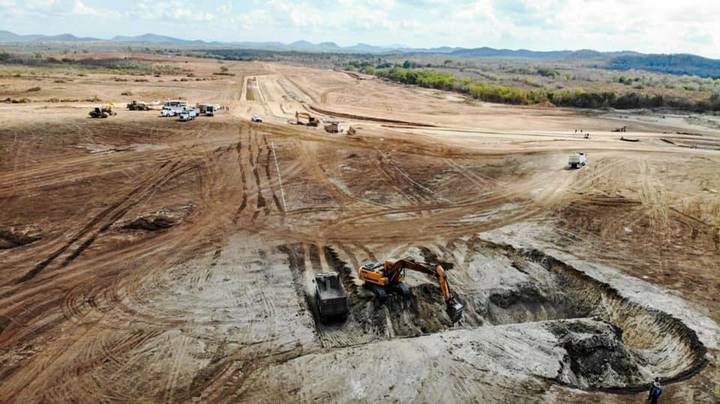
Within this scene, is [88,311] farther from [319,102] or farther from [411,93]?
[411,93]

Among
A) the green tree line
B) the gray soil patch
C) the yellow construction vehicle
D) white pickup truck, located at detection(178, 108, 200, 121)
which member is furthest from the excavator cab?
the green tree line

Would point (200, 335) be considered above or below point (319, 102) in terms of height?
below

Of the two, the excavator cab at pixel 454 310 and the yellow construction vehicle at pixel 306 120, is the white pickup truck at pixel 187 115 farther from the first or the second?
the excavator cab at pixel 454 310

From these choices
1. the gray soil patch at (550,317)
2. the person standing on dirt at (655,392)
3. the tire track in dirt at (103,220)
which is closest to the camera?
the person standing on dirt at (655,392)

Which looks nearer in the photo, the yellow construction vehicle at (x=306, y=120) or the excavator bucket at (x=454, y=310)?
the excavator bucket at (x=454, y=310)

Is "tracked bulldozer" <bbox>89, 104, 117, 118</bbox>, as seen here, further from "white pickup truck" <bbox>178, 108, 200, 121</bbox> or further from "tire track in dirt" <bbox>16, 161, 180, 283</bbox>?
"tire track in dirt" <bbox>16, 161, 180, 283</bbox>

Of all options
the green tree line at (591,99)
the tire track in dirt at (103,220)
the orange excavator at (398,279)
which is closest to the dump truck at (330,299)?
the orange excavator at (398,279)

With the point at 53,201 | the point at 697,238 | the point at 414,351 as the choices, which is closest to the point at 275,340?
the point at 414,351

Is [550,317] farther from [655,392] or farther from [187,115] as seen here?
[187,115]
